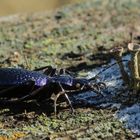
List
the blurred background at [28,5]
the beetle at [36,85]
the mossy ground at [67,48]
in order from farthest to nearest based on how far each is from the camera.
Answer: the blurred background at [28,5]
the beetle at [36,85]
the mossy ground at [67,48]

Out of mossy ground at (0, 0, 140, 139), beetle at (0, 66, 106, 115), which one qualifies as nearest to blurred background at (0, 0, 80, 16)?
mossy ground at (0, 0, 140, 139)

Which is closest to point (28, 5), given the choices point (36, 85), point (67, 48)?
point (67, 48)

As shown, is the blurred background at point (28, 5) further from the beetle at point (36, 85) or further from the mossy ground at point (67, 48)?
the beetle at point (36, 85)

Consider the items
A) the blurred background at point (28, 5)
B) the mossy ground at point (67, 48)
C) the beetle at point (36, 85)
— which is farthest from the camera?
the blurred background at point (28, 5)

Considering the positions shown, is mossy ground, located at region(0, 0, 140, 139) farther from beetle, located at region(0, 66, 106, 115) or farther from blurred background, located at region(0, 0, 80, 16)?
blurred background, located at region(0, 0, 80, 16)

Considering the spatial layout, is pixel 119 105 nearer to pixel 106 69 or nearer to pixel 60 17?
pixel 106 69

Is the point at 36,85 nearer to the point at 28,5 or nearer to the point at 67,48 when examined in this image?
the point at 67,48

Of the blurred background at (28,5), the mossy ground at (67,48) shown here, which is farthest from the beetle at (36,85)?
the blurred background at (28,5)
